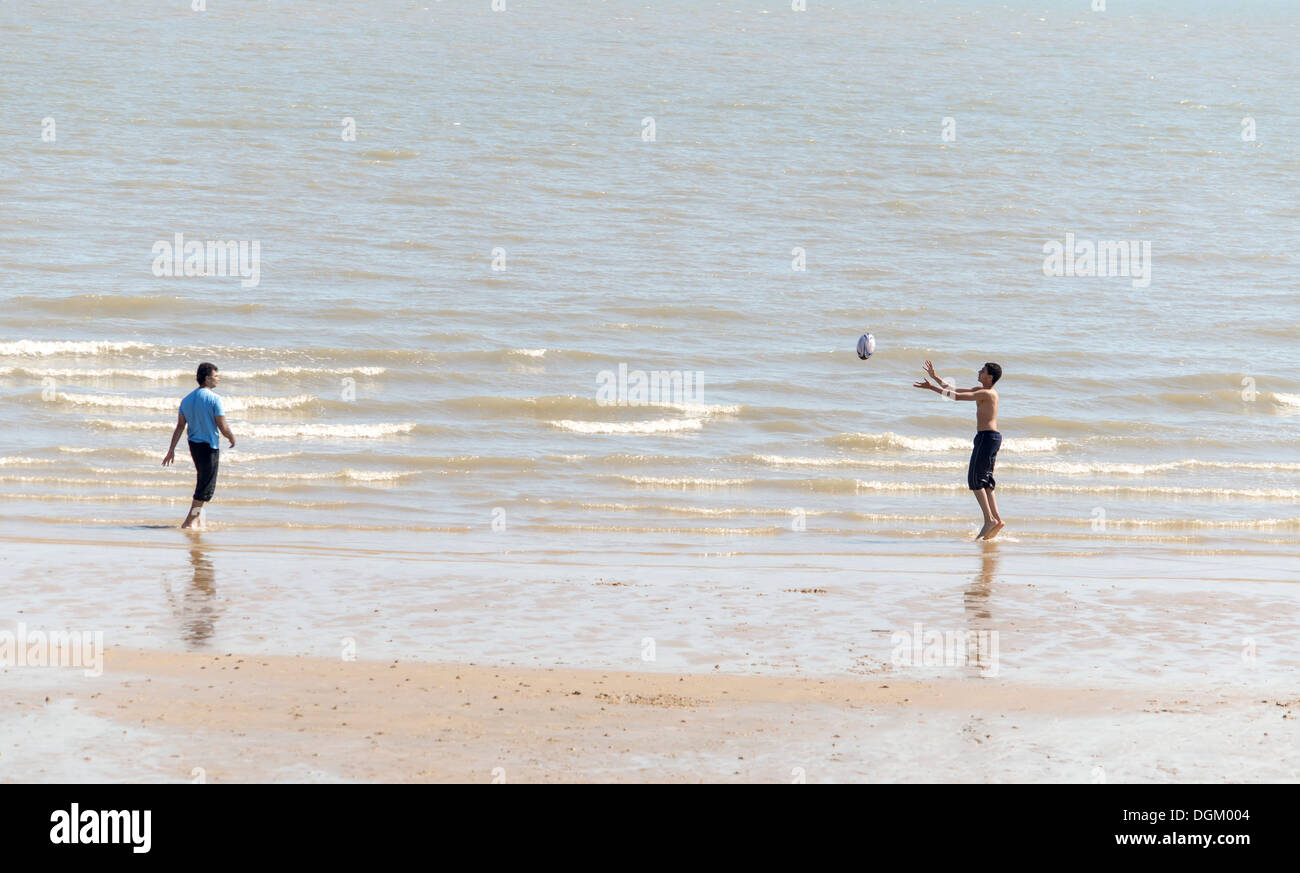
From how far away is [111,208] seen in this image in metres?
30.4

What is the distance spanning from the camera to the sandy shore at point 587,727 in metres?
6.40

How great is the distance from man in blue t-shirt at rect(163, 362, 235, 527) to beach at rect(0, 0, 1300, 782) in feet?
1.64

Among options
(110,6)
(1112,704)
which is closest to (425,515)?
(1112,704)

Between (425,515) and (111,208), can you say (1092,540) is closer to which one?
(425,515)

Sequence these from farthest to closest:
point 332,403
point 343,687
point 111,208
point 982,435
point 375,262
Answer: point 111,208, point 375,262, point 332,403, point 982,435, point 343,687

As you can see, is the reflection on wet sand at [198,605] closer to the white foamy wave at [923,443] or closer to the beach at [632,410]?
the beach at [632,410]

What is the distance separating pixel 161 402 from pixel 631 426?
6427 mm

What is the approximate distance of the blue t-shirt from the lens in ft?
42.5

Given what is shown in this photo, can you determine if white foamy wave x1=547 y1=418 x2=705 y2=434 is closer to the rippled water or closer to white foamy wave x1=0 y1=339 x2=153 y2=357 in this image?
the rippled water

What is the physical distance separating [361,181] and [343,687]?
27433 mm

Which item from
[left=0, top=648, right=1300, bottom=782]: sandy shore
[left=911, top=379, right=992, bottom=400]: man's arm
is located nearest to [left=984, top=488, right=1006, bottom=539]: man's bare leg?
[left=911, top=379, right=992, bottom=400]: man's arm

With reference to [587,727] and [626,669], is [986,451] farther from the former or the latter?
[587,727]

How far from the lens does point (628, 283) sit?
27094 mm
